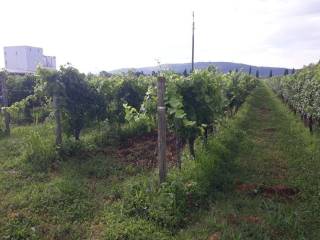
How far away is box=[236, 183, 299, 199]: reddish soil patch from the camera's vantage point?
6.37m

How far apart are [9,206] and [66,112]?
4.35 m

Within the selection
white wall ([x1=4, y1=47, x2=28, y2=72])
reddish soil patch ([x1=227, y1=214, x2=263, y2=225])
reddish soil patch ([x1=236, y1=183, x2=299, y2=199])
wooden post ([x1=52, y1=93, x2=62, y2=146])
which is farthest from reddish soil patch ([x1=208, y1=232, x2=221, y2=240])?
white wall ([x1=4, y1=47, x2=28, y2=72])

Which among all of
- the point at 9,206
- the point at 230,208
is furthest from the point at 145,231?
the point at 9,206

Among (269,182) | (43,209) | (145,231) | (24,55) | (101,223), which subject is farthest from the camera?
(24,55)

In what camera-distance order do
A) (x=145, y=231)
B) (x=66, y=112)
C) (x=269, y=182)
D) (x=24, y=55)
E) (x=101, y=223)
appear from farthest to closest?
(x=24, y=55)
(x=66, y=112)
(x=269, y=182)
(x=101, y=223)
(x=145, y=231)

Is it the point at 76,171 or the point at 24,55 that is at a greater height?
the point at 24,55

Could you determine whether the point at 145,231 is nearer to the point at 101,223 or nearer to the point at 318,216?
the point at 101,223

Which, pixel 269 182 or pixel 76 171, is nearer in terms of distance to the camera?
pixel 269 182

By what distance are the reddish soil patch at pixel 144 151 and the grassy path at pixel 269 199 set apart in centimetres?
190

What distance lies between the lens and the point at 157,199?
18.6 feet

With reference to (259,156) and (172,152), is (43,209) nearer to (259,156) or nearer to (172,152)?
(172,152)

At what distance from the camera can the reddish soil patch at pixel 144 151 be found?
8.66m

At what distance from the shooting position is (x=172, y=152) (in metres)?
9.66

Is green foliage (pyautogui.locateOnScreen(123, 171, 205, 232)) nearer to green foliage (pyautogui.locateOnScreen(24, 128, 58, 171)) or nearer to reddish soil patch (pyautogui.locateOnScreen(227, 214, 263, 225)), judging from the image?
reddish soil patch (pyautogui.locateOnScreen(227, 214, 263, 225))
